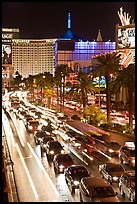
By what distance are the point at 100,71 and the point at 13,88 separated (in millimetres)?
145129

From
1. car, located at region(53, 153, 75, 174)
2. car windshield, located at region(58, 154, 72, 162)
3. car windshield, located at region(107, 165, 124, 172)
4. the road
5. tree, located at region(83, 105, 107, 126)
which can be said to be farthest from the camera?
tree, located at region(83, 105, 107, 126)

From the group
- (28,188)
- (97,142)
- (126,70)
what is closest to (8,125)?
(126,70)

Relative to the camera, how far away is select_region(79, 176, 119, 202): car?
1619cm

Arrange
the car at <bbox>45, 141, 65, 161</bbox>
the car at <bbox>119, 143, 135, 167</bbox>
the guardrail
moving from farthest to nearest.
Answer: the car at <bbox>45, 141, 65, 161</bbox> < the car at <bbox>119, 143, 135, 167</bbox> < the guardrail

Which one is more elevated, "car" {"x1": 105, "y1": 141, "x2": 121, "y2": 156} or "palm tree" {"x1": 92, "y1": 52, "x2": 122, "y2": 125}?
"palm tree" {"x1": 92, "y1": 52, "x2": 122, "y2": 125}

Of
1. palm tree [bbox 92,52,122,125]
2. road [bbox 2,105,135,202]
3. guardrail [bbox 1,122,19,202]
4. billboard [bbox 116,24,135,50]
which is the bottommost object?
road [bbox 2,105,135,202]

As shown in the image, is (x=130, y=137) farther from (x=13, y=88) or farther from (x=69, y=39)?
(x=13, y=88)

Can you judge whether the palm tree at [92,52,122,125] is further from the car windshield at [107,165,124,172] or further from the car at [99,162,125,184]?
the car windshield at [107,165,124,172]

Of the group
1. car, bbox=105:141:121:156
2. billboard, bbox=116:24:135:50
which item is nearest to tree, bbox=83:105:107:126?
car, bbox=105:141:121:156

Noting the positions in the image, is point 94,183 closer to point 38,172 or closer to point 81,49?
point 38,172

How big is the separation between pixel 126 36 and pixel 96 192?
217ft

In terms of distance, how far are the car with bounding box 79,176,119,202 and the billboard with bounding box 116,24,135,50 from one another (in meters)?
63.6

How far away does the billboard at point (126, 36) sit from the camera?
7857 centimetres

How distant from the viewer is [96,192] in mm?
16328
